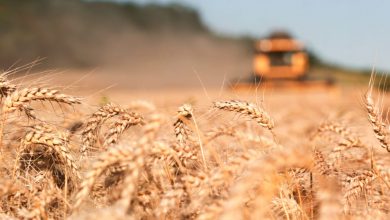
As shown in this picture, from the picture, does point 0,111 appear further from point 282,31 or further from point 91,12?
point 91,12

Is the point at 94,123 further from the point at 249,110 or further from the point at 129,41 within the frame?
the point at 129,41

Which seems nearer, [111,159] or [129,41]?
[111,159]

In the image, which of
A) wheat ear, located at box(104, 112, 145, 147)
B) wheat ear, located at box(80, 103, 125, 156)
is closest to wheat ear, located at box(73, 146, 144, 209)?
wheat ear, located at box(104, 112, 145, 147)

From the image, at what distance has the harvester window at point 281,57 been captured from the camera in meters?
29.0

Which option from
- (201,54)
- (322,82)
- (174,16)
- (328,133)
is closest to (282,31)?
(322,82)

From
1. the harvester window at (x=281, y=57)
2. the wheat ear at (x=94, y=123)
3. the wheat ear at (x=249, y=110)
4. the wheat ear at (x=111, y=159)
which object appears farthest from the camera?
the harvester window at (x=281, y=57)

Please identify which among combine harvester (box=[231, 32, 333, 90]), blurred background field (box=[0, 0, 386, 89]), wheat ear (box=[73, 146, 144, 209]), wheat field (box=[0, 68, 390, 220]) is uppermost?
wheat ear (box=[73, 146, 144, 209])

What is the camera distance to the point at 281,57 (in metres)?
29.2

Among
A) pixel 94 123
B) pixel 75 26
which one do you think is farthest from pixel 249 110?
pixel 75 26

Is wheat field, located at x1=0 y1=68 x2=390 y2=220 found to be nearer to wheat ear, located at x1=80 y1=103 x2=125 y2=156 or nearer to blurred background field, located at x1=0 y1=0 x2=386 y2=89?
wheat ear, located at x1=80 y1=103 x2=125 y2=156

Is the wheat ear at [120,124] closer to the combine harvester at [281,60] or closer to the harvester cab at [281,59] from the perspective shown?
the combine harvester at [281,60]

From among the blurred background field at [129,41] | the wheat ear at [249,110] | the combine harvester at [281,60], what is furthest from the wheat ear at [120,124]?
the blurred background field at [129,41]

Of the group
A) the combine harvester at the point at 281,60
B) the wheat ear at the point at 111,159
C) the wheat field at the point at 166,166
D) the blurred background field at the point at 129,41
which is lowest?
the blurred background field at the point at 129,41

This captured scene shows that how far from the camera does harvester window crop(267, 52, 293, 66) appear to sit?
2903 centimetres
